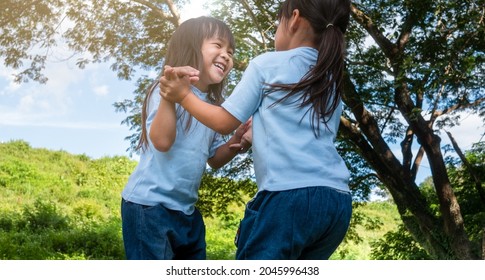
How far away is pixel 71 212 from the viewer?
11.6 meters

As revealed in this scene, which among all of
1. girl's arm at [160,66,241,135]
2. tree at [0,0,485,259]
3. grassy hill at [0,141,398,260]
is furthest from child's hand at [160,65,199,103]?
grassy hill at [0,141,398,260]

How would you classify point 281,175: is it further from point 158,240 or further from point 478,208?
point 478,208

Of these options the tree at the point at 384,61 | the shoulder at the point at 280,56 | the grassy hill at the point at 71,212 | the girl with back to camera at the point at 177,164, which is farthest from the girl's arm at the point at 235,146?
the grassy hill at the point at 71,212

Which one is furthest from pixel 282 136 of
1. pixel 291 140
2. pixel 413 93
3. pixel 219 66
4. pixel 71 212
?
pixel 71 212

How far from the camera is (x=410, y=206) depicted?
22.7 ft

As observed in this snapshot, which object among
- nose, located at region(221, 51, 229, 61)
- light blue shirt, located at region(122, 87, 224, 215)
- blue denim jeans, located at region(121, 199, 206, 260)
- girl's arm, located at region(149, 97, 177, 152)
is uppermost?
nose, located at region(221, 51, 229, 61)

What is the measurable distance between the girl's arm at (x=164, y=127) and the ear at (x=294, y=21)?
35cm

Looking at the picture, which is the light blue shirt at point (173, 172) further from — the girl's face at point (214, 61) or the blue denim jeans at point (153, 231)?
the girl's face at point (214, 61)

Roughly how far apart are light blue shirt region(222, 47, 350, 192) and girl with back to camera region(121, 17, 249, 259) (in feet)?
0.71

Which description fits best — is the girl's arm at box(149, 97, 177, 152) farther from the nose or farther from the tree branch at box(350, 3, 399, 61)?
the tree branch at box(350, 3, 399, 61)

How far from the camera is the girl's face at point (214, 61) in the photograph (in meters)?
1.79

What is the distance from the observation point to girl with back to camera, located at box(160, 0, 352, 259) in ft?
4.50

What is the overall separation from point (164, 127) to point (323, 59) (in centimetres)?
43

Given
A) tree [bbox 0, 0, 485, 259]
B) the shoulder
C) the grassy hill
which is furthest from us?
the grassy hill
